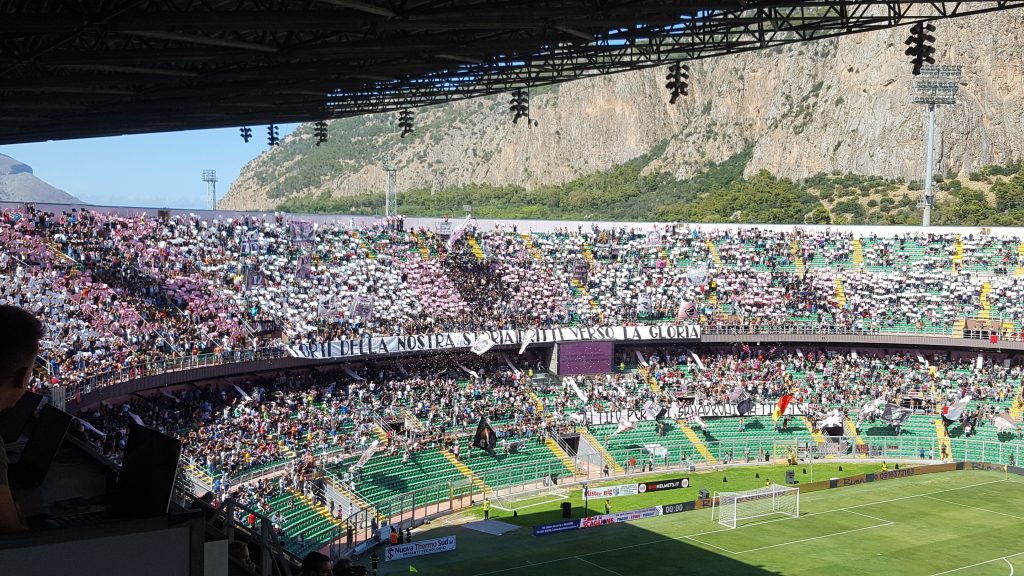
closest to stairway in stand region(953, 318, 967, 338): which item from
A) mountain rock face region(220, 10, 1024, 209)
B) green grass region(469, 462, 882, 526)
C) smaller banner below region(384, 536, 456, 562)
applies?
green grass region(469, 462, 882, 526)

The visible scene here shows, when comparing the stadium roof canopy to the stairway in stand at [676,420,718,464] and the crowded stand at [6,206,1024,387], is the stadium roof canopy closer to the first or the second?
the crowded stand at [6,206,1024,387]

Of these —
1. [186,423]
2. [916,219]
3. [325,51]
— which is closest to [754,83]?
[916,219]

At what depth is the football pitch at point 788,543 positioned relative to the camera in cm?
3859

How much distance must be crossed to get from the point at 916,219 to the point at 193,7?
366ft

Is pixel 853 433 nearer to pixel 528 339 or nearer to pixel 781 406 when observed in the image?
pixel 781 406

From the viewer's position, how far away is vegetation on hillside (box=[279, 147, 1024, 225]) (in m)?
119

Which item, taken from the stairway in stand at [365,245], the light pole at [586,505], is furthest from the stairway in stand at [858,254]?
the stairway in stand at [365,245]

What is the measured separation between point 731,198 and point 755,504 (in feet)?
308

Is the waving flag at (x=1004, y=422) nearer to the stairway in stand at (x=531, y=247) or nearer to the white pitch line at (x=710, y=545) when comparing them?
the white pitch line at (x=710, y=545)

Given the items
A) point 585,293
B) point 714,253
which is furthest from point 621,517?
point 714,253

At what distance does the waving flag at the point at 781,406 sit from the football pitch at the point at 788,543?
27.6 feet

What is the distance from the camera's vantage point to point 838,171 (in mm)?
145500

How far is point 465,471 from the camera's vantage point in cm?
5031

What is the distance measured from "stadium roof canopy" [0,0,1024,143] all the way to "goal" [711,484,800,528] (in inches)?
861
